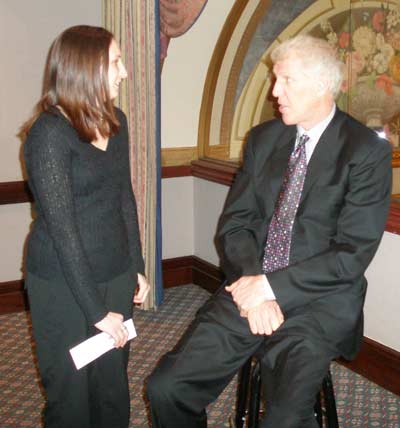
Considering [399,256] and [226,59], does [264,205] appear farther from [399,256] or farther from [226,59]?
[226,59]

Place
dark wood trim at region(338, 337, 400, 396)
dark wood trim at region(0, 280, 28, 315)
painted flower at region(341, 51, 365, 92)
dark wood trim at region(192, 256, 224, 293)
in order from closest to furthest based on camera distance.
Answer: dark wood trim at region(338, 337, 400, 396)
painted flower at region(341, 51, 365, 92)
dark wood trim at region(0, 280, 28, 315)
dark wood trim at region(192, 256, 224, 293)

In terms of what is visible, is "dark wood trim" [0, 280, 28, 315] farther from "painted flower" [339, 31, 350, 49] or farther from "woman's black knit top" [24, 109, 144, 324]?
"painted flower" [339, 31, 350, 49]

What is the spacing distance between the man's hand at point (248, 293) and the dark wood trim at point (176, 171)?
249 centimetres

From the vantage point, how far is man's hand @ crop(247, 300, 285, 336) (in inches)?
86.4

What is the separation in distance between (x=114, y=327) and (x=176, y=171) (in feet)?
9.17

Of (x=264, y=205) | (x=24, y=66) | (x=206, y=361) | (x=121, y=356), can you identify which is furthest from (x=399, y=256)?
(x=24, y=66)

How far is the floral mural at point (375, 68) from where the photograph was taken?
3918 mm

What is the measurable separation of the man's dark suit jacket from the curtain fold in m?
1.82

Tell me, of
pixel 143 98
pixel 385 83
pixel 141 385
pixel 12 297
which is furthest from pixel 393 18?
pixel 12 297

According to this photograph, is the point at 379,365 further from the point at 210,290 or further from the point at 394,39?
the point at 394,39

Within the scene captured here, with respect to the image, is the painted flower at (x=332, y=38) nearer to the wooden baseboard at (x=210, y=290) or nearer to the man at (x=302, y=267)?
the wooden baseboard at (x=210, y=290)

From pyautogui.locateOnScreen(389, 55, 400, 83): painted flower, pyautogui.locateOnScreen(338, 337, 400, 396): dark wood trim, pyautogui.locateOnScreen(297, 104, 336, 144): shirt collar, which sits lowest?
pyautogui.locateOnScreen(338, 337, 400, 396): dark wood trim

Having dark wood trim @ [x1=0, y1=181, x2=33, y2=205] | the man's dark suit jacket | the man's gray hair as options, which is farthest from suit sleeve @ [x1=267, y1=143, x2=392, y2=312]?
dark wood trim @ [x1=0, y1=181, x2=33, y2=205]

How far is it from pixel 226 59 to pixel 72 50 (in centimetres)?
289
